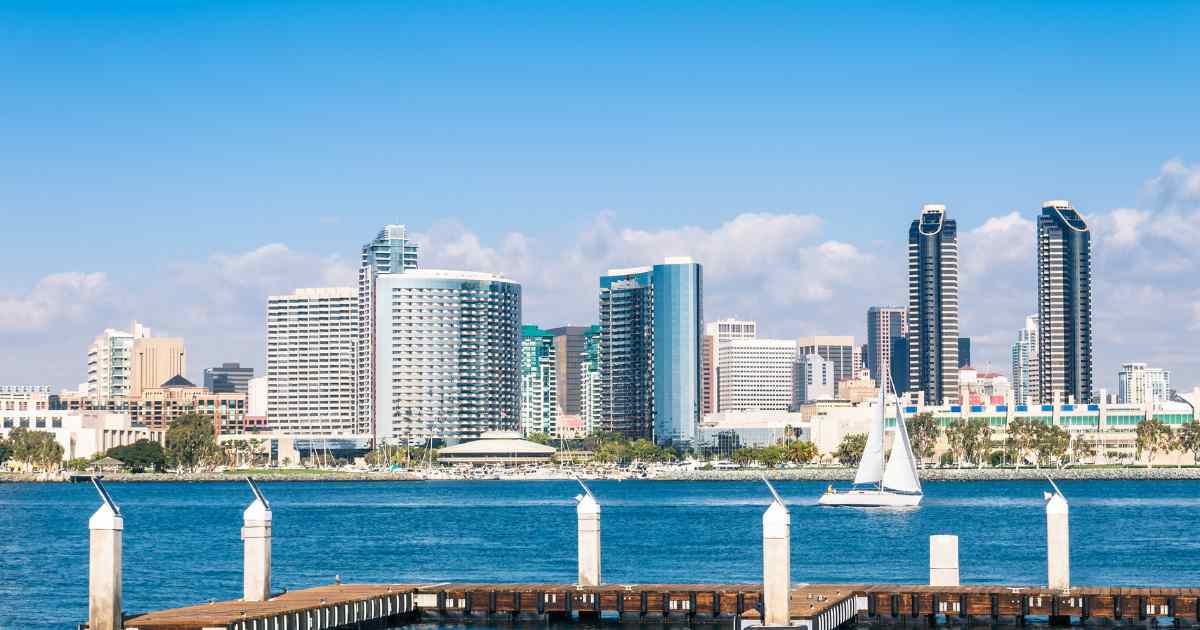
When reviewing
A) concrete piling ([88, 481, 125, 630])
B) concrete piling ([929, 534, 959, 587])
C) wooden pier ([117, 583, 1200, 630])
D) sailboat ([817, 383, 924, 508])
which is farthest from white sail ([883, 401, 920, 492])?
concrete piling ([88, 481, 125, 630])

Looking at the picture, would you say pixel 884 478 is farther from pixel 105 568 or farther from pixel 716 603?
pixel 105 568

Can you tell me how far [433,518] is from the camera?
14962 centimetres

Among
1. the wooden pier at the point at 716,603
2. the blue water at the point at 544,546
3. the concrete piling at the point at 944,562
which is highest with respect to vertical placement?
the concrete piling at the point at 944,562

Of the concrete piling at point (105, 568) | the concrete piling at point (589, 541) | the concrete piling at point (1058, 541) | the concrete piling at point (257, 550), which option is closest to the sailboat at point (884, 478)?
the concrete piling at point (1058, 541)

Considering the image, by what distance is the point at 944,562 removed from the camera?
57688mm

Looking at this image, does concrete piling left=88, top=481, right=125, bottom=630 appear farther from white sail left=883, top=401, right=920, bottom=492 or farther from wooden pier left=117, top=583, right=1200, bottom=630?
white sail left=883, top=401, right=920, bottom=492

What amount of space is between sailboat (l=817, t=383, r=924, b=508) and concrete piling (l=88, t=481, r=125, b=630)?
362 feet

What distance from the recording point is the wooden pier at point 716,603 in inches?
2153

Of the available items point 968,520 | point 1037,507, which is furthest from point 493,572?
point 1037,507

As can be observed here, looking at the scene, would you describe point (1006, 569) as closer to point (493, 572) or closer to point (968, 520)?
point (493, 572)

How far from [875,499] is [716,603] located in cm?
10176

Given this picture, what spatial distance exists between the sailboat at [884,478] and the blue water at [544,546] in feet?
7.00

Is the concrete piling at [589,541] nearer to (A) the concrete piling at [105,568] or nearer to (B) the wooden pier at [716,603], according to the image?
(B) the wooden pier at [716,603]

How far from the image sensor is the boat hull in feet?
508
